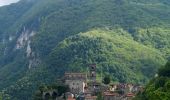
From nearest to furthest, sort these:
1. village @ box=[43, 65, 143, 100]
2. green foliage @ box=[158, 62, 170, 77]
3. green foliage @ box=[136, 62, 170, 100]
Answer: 1. green foliage @ box=[136, 62, 170, 100]
2. green foliage @ box=[158, 62, 170, 77]
3. village @ box=[43, 65, 143, 100]

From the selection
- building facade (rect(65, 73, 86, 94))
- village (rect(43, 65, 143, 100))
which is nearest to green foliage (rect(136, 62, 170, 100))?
village (rect(43, 65, 143, 100))


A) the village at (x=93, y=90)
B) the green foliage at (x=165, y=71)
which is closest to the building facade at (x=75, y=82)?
the village at (x=93, y=90)

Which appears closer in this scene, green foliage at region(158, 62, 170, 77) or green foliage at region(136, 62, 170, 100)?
green foliage at region(136, 62, 170, 100)

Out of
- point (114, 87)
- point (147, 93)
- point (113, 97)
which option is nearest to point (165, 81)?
point (147, 93)

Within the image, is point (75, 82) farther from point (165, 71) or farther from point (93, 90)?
→ point (165, 71)

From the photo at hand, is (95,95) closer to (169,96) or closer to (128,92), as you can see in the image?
(128,92)

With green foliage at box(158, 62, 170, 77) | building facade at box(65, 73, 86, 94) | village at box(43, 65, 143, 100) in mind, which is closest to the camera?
green foliage at box(158, 62, 170, 77)

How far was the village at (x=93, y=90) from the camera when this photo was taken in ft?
437

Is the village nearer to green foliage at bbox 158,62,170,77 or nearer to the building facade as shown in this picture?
the building facade

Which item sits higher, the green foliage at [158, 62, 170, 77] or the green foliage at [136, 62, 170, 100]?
the green foliage at [158, 62, 170, 77]

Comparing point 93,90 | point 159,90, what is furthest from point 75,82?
point 159,90

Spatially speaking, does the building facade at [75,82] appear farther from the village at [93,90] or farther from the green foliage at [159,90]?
the green foliage at [159,90]

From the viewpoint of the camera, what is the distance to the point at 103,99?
132 meters

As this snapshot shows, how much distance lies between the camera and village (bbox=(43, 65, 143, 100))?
133125 mm
